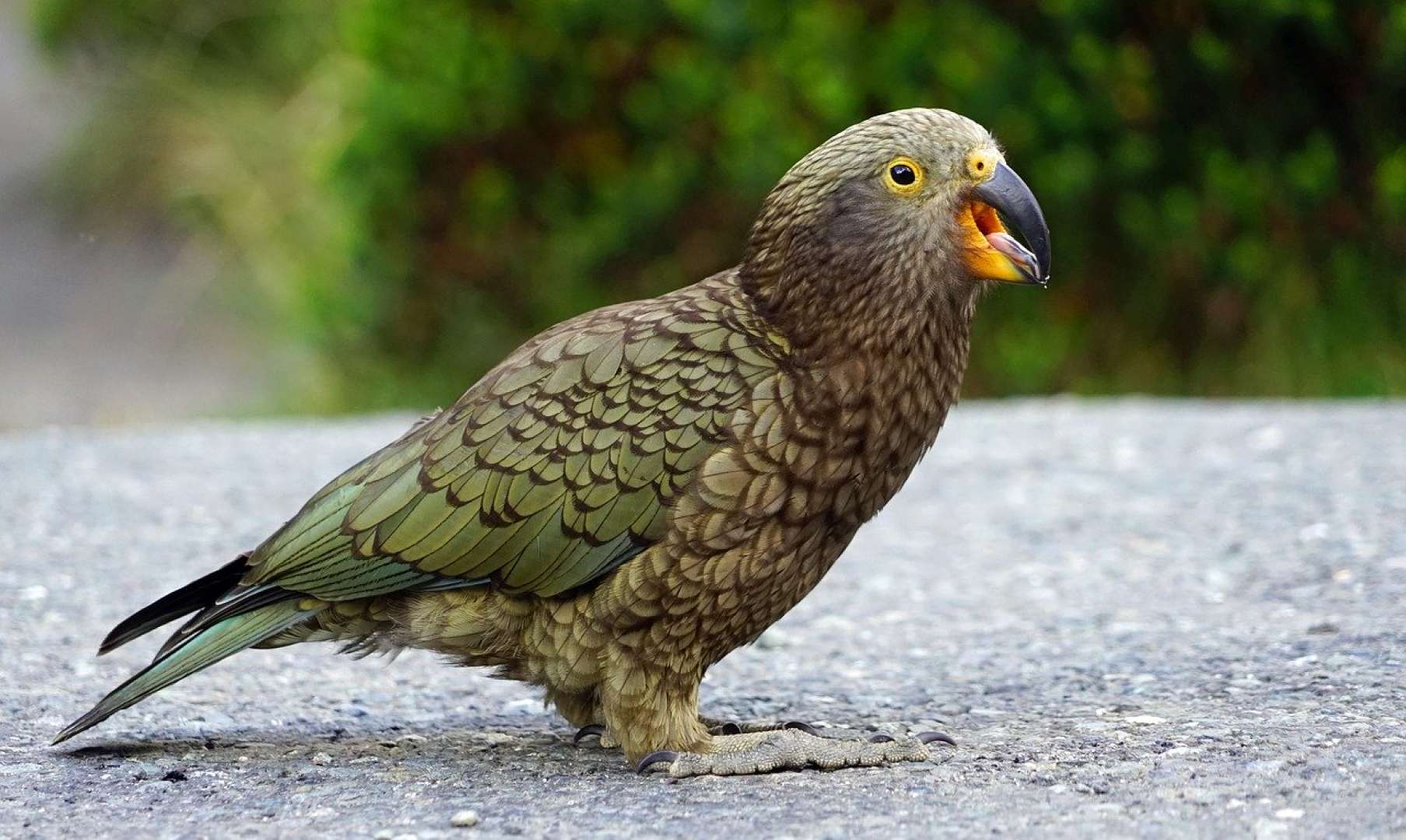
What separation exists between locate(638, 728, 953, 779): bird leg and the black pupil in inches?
49.4

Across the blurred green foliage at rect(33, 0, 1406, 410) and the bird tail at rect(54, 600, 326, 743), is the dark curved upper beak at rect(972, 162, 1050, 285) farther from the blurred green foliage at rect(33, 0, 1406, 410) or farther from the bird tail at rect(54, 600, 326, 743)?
the blurred green foliage at rect(33, 0, 1406, 410)

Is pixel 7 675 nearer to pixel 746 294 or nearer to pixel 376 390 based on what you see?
pixel 746 294

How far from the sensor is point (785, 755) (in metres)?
3.77

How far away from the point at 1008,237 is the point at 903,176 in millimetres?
273

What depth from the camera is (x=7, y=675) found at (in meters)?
→ 4.70

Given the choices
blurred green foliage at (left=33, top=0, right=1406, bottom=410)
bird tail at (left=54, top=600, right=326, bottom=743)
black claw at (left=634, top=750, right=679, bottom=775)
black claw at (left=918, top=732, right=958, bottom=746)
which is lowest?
black claw at (left=634, top=750, right=679, bottom=775)

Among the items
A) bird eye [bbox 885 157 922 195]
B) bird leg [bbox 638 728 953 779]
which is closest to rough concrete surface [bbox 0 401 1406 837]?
bird leg [bbox 638 728 953 779]

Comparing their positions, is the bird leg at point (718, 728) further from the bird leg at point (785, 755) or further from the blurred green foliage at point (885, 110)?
the blurred green foliage at point (885, 110)

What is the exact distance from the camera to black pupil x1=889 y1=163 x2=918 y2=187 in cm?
368

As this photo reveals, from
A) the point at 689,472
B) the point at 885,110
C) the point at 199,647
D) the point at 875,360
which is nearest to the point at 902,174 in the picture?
the point at 875,360

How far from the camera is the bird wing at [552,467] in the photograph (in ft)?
12.2

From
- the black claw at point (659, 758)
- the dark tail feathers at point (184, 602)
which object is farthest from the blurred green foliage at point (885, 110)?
the black claw at point (659, 758)

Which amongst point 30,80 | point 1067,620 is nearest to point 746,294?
point 1067,620

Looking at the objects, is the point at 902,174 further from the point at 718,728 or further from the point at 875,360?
the point at 718,728
